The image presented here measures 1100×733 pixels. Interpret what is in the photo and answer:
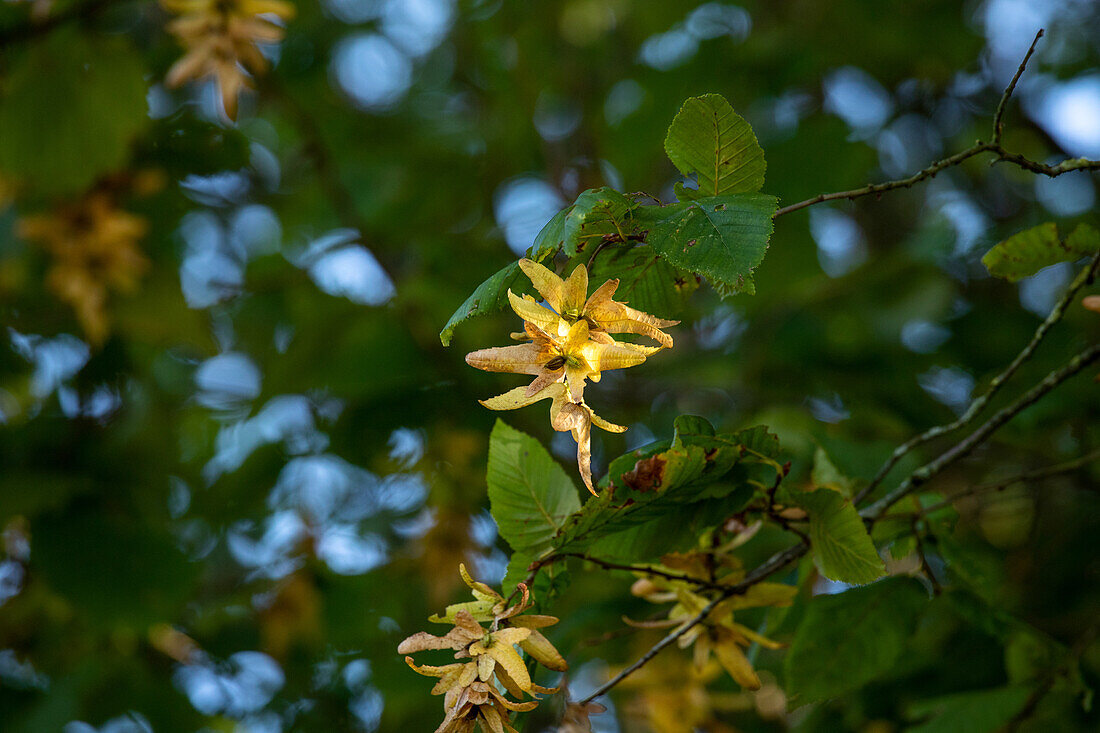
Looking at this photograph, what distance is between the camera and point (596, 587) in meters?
1.84

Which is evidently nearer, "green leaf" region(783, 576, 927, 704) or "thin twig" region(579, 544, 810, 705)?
"thin twig" region(579, 544, 810, 705)

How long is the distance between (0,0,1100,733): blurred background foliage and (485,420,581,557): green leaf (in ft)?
1.42

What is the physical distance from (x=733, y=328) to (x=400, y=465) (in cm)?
108

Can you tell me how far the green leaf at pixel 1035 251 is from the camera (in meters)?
0.78

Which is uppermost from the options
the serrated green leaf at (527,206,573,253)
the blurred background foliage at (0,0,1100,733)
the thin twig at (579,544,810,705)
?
the serrated green leaf at (527,206,573,253)

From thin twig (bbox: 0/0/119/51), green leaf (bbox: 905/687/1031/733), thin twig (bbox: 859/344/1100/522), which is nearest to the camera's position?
thin twig (bbox: 859/344/1100/522)

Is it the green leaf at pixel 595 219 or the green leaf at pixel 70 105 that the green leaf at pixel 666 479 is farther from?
the green leaf at pixel 70 105

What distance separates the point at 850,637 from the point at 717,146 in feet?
1.87

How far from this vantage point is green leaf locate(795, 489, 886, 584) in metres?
0.71

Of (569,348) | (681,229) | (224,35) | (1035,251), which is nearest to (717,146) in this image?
(681,229)

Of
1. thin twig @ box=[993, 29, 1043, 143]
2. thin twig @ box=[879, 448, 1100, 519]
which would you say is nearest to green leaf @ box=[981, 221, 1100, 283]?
thin twig @ box=[993, 29, 1043, 143]

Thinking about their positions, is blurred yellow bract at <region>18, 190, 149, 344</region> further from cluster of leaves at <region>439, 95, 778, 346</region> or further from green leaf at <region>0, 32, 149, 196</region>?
cluster of leaves at <region>439, 95, 778, 346</region>

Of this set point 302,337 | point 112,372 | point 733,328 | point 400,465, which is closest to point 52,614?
point 112,372

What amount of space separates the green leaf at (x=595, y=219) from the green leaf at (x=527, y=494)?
0.77 feet
